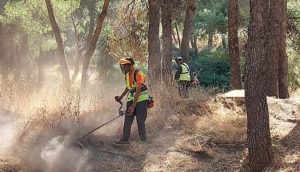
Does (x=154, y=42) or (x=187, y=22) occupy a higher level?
(x=187, y=22)

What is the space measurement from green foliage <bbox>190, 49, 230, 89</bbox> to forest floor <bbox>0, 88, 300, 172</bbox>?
1212 cm

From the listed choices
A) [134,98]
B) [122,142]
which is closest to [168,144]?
[122,142]

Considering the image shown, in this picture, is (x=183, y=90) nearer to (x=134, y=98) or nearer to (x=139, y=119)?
(x=139, y=119)

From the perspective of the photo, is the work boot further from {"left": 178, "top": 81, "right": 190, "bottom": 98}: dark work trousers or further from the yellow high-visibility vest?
the yellow high-visibility vest

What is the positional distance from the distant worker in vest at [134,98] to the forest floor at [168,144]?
258 mm

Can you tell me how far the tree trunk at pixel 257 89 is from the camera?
22.5 ft

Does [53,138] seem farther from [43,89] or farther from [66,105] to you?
[43,89]

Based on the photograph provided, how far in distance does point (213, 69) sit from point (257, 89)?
17.4 m

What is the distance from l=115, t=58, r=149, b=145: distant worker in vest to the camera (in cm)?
870

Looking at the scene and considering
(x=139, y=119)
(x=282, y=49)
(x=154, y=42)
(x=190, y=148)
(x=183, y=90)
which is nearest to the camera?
(x=190, y=148)

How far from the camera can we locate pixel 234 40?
1370 centimetres

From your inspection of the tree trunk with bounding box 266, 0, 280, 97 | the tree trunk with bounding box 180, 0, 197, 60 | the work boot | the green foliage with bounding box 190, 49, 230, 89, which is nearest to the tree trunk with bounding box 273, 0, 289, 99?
the tree trunk with bounding box 266, 0, 280, 97

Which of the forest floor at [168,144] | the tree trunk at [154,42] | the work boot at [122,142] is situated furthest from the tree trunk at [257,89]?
the tree trunk at [154,42]

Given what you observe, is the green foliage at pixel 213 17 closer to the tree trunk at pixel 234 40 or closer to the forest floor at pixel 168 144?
the tree trunk at pixel 234 40
